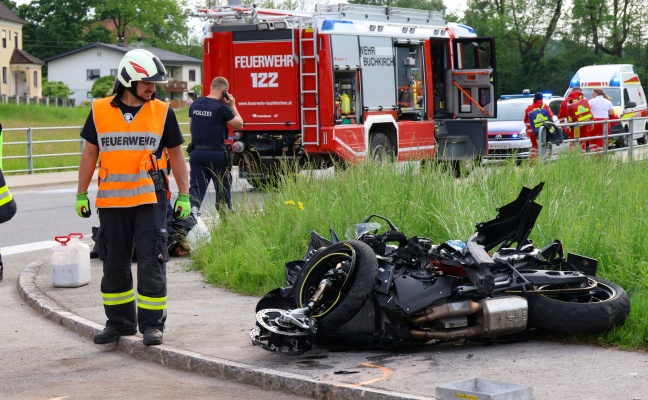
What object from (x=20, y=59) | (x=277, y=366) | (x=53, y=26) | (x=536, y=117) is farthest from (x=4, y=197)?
(x=53, y=26)

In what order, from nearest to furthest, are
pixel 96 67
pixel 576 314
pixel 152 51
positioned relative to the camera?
pixel 576 314, pixel 152 51, pixel 96 67

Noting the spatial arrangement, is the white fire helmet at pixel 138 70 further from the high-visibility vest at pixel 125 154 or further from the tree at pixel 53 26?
the tree at pixel 53 26

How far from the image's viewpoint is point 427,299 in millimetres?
6383

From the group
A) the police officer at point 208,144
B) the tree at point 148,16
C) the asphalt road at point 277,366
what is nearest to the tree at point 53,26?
the tree at point 148,16

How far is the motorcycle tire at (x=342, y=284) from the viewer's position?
6406 mm

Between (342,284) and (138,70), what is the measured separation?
82.0 inches

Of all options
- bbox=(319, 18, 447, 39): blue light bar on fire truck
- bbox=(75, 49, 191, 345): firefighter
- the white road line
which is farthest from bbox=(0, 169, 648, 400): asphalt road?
bbox=(319, 18, 447, 39): blue light bar on fire truck

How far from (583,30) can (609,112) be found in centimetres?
4420

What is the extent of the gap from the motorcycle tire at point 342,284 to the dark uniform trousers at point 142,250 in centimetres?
105

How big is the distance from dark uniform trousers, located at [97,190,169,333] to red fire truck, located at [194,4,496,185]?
952cm

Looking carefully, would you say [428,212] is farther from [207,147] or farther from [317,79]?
[317,79]

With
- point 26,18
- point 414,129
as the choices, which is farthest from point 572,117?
point 26,18

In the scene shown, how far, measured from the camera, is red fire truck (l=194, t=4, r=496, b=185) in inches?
696

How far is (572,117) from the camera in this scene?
72.1 feet
